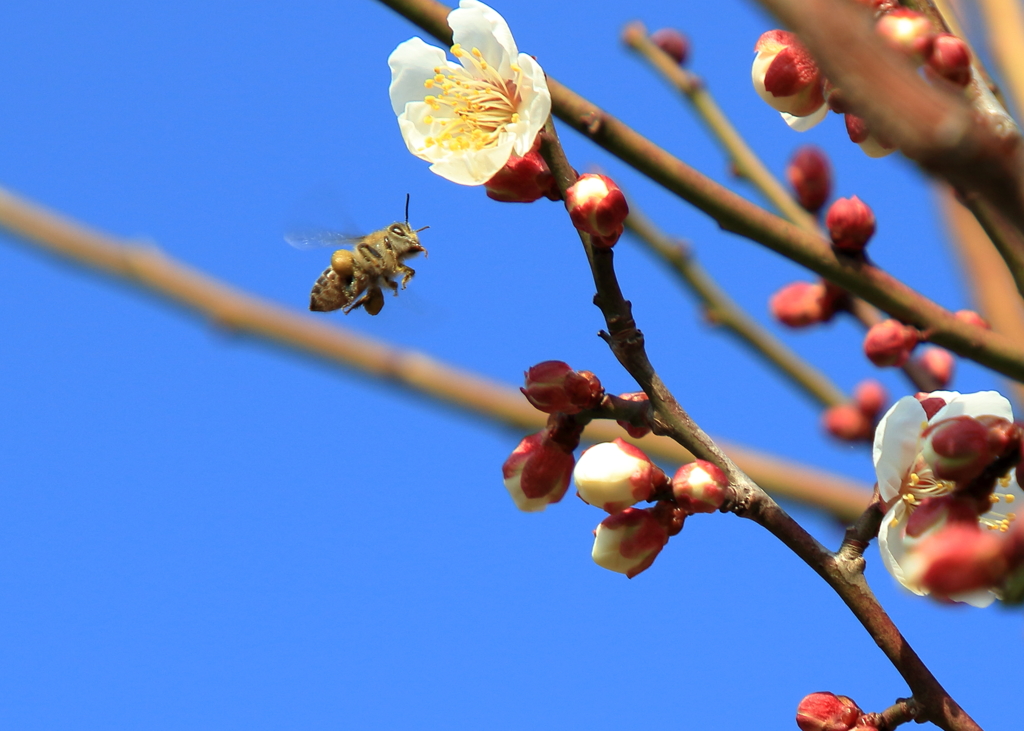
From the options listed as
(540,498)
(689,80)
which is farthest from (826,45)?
(689,80)

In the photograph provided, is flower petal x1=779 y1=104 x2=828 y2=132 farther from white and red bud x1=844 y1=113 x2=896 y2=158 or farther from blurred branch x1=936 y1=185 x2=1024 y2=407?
blurred branch x1=936 y1=185 x2=1024 y2=407

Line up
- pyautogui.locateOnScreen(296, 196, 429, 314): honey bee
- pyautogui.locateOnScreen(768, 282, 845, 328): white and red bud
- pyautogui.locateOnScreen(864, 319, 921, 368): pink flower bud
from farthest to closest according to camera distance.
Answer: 1. pyautogui.locateOnScreen(296, 196, 429, 314): honey bee
2. pyautogui.locateOnScreen(768, 282, 845, 328): white and red bud
3. pyautogui.locateOnScreen(864, 319, 921, 368): pink flower bud

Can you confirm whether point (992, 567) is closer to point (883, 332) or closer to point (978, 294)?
point (883, 332)

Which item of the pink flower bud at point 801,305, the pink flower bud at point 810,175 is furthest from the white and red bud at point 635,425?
the pink flower bud at point 810,175

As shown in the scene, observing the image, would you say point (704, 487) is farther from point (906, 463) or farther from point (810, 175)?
point (810, 175)

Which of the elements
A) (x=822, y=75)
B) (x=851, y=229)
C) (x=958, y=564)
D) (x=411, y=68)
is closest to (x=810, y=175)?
(x=822, y=75)

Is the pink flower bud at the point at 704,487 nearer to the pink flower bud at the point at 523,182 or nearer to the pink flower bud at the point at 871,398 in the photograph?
the pink flower bud at the point at 523,182

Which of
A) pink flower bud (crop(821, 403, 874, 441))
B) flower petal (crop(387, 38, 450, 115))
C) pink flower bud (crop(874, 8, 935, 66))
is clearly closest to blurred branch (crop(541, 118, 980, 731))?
pink flower bud (crop(874, 8, 935, 66))
